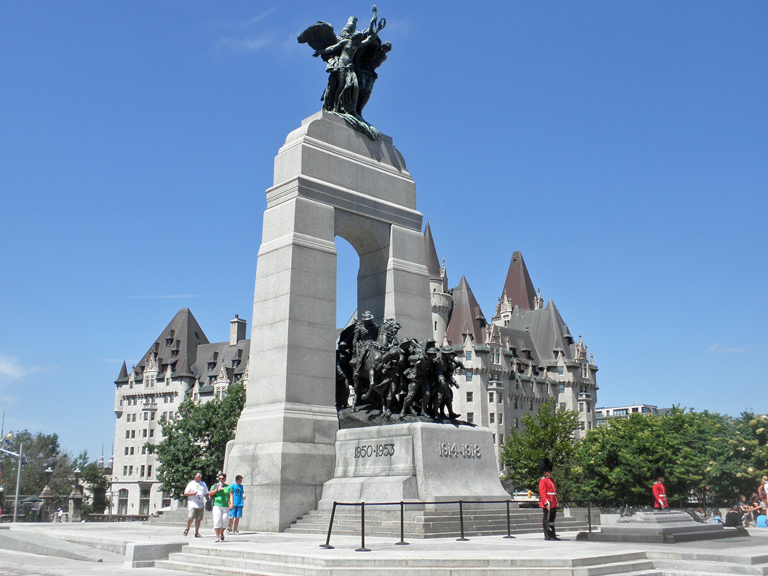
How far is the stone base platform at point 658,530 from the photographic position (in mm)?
13000

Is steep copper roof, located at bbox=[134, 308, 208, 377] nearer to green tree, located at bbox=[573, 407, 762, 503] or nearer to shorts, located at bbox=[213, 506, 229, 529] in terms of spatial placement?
green tree, located at bbox=[573, 407, 762, 503]

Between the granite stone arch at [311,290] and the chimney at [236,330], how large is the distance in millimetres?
85306

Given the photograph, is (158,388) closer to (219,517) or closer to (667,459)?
(667,459)

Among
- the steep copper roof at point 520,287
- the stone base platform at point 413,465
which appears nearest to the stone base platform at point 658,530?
the stone base platform at point 413,465

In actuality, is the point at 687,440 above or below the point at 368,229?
below

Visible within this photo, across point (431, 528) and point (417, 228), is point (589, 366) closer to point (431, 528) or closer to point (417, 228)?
point (417, 228)

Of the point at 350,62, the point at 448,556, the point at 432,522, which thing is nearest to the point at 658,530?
the point at 448,556

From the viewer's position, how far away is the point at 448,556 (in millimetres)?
11188

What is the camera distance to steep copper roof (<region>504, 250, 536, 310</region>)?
121 metres

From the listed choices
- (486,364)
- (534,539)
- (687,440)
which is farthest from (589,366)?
(534,539)

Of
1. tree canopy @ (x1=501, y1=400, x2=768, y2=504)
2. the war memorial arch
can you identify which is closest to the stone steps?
the war memorial arch

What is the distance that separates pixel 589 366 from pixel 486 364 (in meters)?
22.2

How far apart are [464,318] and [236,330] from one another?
1289 inches

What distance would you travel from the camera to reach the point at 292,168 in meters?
22.5
